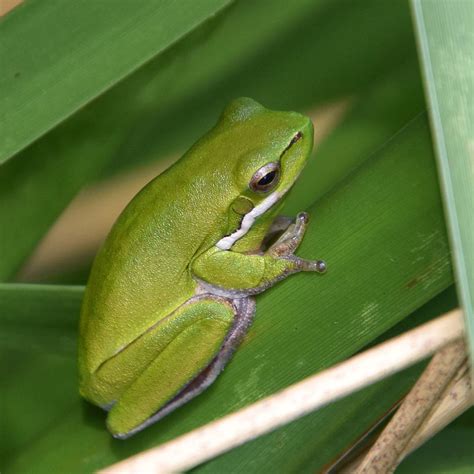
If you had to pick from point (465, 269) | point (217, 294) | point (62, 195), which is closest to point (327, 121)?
point (217, 294)

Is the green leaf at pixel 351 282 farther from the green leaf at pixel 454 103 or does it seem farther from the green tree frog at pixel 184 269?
the green leaf at pixel 454 103

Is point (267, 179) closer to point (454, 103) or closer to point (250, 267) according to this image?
point (250, 267)

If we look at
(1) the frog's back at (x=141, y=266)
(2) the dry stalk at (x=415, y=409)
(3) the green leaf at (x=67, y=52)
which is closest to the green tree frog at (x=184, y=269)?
(1) the frog's back at (x=141, y=266)

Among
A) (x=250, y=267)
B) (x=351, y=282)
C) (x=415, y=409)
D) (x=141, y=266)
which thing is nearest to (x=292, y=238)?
(x=250, y=267)

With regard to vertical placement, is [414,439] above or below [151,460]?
below

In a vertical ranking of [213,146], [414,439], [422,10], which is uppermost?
[422,10]

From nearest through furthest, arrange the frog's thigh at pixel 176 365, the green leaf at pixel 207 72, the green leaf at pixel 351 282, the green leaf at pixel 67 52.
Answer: the green leaf at pixel 351 282
the green leaf at pixel 67 52
the frog's thigh at pixel 176 365
the green leaf at pixel 207 72

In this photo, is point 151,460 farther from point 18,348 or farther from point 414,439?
point 18,348
